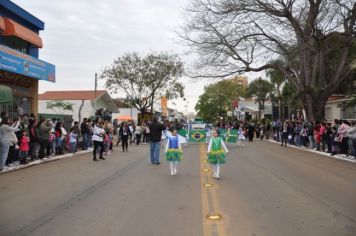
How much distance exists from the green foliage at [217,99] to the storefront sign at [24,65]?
7047 centimetres

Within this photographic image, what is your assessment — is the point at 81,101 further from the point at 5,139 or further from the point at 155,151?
the point at 5,139

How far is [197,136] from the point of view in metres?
33.5

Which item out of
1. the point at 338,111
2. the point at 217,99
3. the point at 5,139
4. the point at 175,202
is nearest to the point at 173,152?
the point at 175,202

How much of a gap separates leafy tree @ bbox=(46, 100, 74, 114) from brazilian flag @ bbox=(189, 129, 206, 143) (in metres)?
28.2

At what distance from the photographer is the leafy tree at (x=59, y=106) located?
57.8 meters

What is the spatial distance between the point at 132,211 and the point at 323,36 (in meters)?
23.0

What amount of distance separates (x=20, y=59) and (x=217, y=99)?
86.3 m

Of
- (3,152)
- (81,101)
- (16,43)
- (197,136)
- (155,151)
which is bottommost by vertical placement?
(155,151)

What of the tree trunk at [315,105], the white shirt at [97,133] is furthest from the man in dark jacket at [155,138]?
the tree trunk at [315,105]

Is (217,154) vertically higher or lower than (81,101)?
lower

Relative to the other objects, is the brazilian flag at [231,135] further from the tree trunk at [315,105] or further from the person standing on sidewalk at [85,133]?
the person standing on sidewalk at [85,133]

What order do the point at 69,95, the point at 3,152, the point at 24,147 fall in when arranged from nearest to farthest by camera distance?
the point at 3,152 < the point at 24,147 < the point at 69,95

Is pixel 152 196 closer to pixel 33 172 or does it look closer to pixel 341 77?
pixel 33 172

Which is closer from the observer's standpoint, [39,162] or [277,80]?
[39,162]
